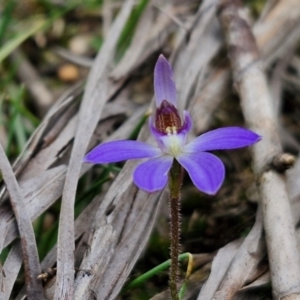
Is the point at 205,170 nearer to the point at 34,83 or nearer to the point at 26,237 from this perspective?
the point at 26,237

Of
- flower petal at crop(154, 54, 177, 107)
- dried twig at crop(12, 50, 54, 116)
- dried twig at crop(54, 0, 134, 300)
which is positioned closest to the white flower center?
flower petal at crop(154, 54, 177, 107)

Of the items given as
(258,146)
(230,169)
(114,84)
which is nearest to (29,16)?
(114,84)

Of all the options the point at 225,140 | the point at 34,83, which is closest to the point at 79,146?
the point at 225,140

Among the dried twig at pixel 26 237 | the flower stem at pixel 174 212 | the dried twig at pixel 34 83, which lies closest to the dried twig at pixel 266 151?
the flower stem at pixel 174 212

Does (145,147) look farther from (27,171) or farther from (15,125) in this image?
(15,125)

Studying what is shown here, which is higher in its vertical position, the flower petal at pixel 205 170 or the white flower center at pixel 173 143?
the white flower center at pixel 173 143

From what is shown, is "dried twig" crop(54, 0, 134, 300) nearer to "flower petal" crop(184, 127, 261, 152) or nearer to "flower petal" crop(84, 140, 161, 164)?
"flower petal" crop(84, 140, 161, 164)

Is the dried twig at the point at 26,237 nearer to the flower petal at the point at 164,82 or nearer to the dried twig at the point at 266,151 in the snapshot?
the flower petal at the point at 164,82
